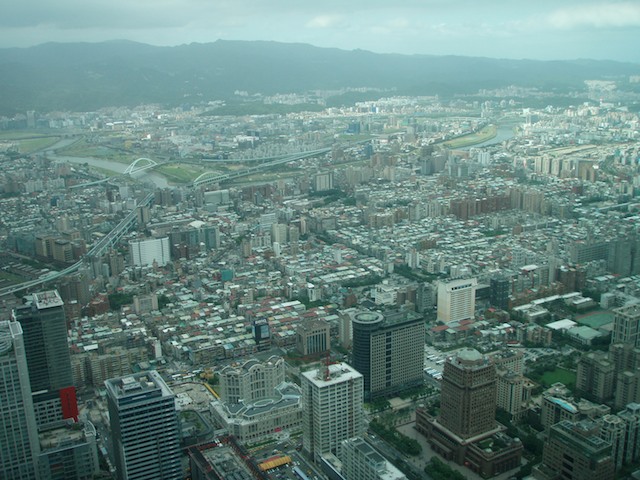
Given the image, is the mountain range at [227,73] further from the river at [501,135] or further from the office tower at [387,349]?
the office tower at [387,349]

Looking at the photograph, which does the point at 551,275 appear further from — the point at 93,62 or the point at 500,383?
the point at 93,62

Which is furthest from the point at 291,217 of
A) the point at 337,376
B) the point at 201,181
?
the point at 337,376

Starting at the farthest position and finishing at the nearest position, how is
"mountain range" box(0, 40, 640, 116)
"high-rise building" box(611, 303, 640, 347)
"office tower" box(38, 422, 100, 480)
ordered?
"mountain range" box(0, 40, 640, 116)
"high-rise building" box(611, 303, 640, 347)
"office tower" box(38, 422, 100, 480)

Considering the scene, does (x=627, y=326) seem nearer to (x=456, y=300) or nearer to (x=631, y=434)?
(x=631, y=434)

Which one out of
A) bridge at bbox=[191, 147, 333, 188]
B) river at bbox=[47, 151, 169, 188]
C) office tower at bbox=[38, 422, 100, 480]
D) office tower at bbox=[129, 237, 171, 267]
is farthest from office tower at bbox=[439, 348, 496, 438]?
river at bbox=[47, 151, 169, 188]

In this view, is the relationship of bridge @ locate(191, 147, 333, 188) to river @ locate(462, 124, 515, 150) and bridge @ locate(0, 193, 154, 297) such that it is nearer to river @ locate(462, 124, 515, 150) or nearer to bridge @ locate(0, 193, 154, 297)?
bridge @ locate(0, 193, 154, 297)

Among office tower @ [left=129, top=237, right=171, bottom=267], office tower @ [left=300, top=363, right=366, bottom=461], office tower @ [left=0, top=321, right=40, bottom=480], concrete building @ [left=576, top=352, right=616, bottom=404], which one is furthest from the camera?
office tower @ [left=129, top=237, right=171, bottom=267]

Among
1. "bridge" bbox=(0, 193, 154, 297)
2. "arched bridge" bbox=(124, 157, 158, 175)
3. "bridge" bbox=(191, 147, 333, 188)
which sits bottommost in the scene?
"bridge" bbox=(0, 193, 154, 297)
